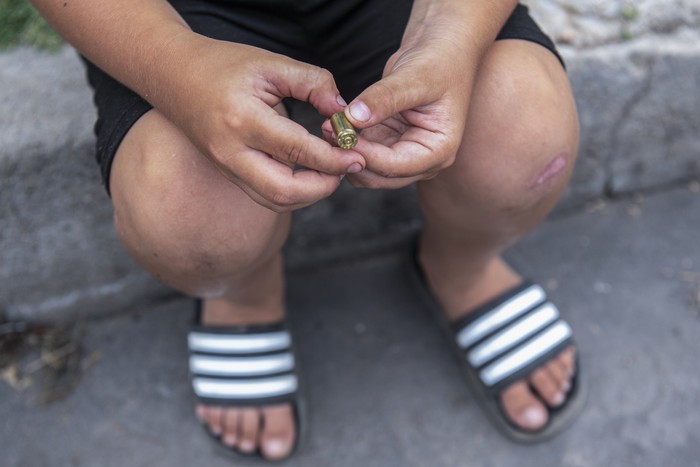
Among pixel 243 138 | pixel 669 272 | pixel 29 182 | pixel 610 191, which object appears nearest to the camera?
pixel 243 138

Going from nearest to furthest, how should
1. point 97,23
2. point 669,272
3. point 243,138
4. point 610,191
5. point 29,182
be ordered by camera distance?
point 243,138, point 97,23, point 29,182, point 669,272, point 610,191

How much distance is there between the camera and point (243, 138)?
704mm

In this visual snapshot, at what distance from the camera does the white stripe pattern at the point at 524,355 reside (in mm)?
1170

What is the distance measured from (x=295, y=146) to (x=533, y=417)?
2.30 feet

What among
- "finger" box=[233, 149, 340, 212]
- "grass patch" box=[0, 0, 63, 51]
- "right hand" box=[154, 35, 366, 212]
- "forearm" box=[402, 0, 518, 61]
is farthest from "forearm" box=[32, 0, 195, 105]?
"grass patch" box=[0, 0, 63, 51]

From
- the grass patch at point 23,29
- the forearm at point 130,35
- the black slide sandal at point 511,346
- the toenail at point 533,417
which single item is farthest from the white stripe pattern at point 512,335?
the grass patch at point 23,29

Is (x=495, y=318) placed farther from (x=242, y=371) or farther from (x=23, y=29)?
(x=23, y=29)

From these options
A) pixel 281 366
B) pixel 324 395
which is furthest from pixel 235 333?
pixel 324 395

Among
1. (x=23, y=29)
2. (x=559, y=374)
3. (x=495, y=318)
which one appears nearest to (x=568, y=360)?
(x=559, y=374)

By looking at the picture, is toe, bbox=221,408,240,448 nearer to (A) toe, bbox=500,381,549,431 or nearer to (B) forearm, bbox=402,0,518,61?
(A) toe, bbox=500,381,549,431

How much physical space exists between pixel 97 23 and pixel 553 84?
1.91ft

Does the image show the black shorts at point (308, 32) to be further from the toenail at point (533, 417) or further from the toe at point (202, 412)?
the toenail at point (533, 417)

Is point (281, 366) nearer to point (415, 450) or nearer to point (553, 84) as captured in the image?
point (415, 450)

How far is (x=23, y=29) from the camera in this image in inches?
51.0
